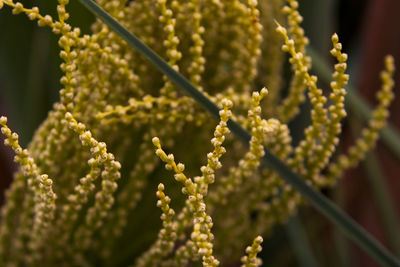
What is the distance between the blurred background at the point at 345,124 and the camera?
733 millimetres

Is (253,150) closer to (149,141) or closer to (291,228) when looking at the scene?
(149,141)

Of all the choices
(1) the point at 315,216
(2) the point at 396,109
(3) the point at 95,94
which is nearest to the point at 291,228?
(1) the point at 315,216

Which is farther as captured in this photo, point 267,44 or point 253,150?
point 267,44

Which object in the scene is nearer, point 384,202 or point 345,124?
point 384,202

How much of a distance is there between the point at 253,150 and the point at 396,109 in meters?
0.49

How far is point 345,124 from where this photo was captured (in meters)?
0.88

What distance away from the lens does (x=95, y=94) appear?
45 centimetres

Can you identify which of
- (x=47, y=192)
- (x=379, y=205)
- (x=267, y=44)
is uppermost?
(x=267, y=44)

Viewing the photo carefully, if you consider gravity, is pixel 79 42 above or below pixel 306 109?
below

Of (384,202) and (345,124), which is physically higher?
(345,124)

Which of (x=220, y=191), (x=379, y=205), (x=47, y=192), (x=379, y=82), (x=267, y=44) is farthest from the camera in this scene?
(x=379, y=82)

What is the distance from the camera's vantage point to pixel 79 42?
0.40 m

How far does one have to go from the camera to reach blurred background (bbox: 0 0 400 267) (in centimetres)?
73

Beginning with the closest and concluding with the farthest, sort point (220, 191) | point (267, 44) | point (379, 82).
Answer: point (220, 191) → point (267, 44) → point (379, 82)
